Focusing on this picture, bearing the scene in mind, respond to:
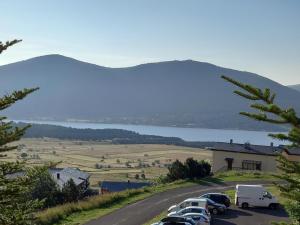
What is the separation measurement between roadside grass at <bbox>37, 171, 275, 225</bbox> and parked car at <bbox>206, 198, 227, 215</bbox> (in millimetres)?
3360

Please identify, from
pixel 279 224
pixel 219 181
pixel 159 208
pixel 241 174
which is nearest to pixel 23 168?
pixel 279 224

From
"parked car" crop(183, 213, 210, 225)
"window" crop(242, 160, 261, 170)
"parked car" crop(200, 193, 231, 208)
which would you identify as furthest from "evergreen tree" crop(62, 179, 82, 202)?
"window" crop(242, 160, 261, 170)

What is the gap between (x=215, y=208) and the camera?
37.8 meters

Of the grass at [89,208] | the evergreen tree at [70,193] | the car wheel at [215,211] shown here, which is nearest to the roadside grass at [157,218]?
the car wheel at [215,211]

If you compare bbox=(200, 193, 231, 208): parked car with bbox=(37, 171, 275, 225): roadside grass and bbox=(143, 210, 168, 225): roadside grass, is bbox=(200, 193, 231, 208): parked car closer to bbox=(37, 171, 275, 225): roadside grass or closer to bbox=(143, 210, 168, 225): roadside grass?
bbox=(143, 210, 168, 225): roadside grass

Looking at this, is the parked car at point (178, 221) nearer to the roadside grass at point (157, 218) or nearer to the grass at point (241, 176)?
the roadside grass at point (157, 218)

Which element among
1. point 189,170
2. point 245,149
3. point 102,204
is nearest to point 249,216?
point 102,204

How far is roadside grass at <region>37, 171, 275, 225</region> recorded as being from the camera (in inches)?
1395

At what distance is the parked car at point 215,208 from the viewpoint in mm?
37719

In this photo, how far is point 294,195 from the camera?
6539 mm

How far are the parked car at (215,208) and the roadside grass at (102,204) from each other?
3.36 meters

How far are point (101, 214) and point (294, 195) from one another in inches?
1303

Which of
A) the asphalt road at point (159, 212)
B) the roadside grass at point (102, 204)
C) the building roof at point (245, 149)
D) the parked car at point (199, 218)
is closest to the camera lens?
the parked car at point (199, 218)

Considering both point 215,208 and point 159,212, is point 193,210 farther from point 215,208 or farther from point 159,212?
point 159,212
